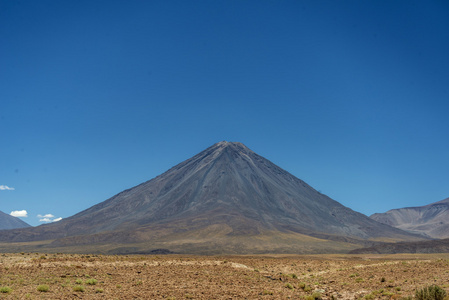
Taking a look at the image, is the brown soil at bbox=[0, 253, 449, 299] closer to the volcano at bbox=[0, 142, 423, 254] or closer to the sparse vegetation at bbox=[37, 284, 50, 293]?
the sparse vegetation at bbox=[37, 284, 50, 293]


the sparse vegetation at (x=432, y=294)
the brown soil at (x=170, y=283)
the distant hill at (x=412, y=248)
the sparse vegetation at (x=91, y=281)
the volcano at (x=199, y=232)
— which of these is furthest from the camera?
the volcano at (x=199, y=232)

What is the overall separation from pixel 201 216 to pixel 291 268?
13017cm

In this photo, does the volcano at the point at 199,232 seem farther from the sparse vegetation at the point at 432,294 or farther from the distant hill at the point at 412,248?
the sparse vegetation at the point at 432,294

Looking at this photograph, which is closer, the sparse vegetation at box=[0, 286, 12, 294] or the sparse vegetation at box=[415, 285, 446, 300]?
the sparse vegetation at box=[415, 285, 446, 300]

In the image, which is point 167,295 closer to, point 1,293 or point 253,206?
point 1,293

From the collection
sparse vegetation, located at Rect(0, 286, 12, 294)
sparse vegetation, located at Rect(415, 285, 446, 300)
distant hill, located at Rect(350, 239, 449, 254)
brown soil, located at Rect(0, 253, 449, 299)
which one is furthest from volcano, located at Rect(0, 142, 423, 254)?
sparse vegetation, located at Rect(415, 285, 446, 300)

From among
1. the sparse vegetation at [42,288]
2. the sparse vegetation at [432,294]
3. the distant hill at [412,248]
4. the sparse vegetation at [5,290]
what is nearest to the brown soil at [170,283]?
the sparse vegetation at [5,290]

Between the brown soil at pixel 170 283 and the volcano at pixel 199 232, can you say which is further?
the volcano at pixel 199 232

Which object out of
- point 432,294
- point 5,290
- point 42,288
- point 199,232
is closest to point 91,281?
point 42,288

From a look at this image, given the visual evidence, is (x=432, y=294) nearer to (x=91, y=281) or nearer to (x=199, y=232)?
(x=91, y=281)

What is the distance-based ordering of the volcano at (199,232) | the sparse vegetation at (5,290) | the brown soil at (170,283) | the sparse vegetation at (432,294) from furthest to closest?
the volcano at (199,232)
the brown soil at (170,283)
the sparse vegetation at (5,290)
the sparse vegetation at (432,294)

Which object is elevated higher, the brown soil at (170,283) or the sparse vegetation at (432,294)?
the sparse vegetation at (432,294)

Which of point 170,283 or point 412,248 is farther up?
point 170,283

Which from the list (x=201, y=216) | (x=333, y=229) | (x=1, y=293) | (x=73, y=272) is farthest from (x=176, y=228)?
(x=1, y=293)
